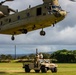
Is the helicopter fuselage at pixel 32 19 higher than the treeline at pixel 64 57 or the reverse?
higher

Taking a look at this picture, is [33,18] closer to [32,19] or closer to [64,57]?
[32,19]

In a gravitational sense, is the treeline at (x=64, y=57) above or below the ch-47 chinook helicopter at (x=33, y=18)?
below

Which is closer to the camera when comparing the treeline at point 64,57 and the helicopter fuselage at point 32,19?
the helicopter fuselage at point 32,19

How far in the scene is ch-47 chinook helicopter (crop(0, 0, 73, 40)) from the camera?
1647 inches

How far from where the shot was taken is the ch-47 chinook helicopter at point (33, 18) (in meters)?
41.8

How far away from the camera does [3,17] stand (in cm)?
4884

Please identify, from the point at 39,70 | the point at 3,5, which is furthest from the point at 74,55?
the point at 39,70

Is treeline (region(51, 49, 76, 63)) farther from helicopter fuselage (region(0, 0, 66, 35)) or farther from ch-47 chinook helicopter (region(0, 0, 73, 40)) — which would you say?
helicopter fuselage (region(0, 0, 66, 35))

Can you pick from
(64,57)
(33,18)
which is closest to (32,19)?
(33,18)

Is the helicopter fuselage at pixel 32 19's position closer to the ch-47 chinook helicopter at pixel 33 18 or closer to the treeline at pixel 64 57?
the ch-47 chinook helicopter at pixel 33 18

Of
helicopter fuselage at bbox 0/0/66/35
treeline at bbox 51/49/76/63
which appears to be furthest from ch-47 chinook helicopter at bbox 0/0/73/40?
treeline at bbox 51/49/76/63

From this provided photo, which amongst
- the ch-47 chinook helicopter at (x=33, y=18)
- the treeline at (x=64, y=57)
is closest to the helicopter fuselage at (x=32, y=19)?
the ch-47 chinook helicopter at (x=33, y=18)

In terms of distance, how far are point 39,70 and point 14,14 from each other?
8.46 meters

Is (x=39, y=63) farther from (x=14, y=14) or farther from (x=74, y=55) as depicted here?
(x=74, y=55)
